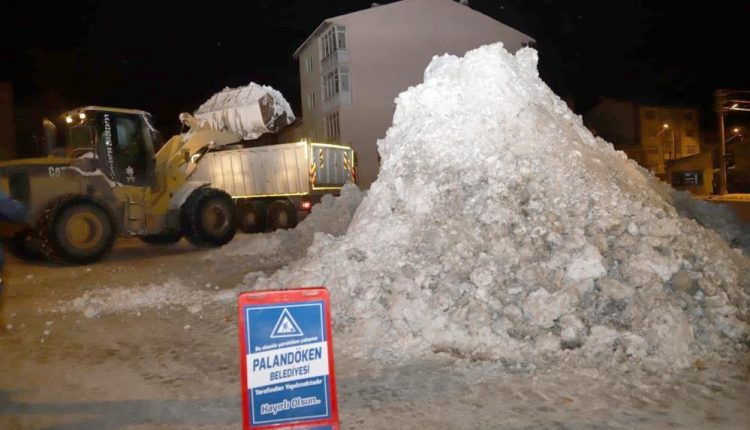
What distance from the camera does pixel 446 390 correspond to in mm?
5223

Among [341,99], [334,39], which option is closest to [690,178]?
[341,99]

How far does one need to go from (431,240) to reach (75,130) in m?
8.95

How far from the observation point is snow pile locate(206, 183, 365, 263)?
12.8m

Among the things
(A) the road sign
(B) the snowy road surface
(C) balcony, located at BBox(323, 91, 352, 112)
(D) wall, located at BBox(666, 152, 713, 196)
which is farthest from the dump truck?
(D) wall, located at BBox(666, 152, 713, 196)

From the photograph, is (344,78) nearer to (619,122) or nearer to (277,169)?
(277,169)

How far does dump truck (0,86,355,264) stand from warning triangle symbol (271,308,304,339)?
33.1ft

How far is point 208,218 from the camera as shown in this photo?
1493 centimetres

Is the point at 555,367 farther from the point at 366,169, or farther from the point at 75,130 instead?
the point at 366,169

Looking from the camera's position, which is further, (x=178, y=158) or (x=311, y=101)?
(x=311, y=101)

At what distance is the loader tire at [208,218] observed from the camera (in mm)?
14609

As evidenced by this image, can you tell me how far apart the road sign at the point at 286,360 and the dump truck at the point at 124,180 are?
33.0 feet

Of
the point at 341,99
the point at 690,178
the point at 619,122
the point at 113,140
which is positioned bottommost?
the point at 690,178

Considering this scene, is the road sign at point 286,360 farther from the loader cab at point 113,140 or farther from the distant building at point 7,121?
the distant building at point 7,121

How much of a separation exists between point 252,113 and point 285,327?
42.2 feet
